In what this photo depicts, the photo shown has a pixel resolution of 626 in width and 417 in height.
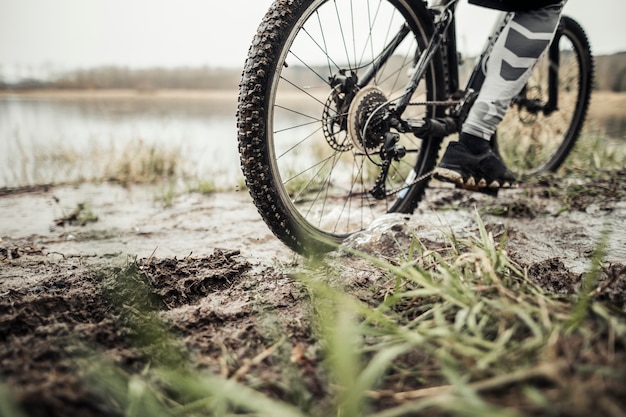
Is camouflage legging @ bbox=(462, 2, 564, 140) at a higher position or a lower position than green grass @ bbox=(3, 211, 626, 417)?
higher

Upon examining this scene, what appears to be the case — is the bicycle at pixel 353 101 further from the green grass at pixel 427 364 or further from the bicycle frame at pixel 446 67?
the green grass at pixel 427 364

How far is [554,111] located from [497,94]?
157cm

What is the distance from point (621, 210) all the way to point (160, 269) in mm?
2319

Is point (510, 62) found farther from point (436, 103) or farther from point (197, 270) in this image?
point (197, 270)

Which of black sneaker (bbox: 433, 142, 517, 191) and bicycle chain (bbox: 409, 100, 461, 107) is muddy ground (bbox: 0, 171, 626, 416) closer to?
black sneaker (bbox: 433, 142, 517, 191)

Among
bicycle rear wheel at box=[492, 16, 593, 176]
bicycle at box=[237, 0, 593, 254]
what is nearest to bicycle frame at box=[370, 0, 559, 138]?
bicycle at box=[237, 0, 593, 254]


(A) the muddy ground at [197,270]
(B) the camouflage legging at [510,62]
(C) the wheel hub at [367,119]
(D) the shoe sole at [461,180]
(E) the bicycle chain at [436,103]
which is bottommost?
(A) the muddy ground at [197,270]

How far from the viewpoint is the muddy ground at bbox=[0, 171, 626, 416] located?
81cm

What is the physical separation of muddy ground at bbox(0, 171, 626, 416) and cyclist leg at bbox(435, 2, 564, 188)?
230 millimetres

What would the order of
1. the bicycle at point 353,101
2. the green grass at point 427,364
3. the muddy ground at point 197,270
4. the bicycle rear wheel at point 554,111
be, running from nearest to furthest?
the green grass at point 427,364, the muddy ground at point 197,270, the bicycle at point 353,101, the bicycle rear wheel at point 554,111

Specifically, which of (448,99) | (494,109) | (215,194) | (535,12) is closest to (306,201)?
(215,194)

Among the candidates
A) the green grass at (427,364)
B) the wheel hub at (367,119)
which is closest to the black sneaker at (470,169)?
the wheel hub at (367,119)

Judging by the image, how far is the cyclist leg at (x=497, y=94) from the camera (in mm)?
1716

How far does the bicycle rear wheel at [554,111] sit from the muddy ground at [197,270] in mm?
371
